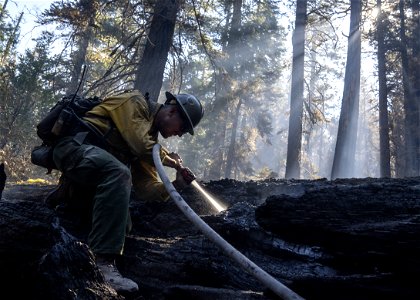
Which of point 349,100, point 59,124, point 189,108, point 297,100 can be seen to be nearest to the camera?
point 59,124

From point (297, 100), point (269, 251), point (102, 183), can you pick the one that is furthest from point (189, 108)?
point (297, 100)

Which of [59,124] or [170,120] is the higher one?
[170,120]

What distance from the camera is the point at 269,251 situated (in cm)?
396

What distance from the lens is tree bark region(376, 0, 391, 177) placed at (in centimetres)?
2220

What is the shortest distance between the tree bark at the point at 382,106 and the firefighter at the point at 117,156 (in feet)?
63.9

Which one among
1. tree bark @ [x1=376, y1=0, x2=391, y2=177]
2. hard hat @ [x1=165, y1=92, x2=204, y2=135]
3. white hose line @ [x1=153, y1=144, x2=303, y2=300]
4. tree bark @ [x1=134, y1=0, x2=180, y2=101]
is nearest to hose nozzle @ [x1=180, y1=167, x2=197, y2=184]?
hard hat @ [x1=165, y1=92, x2=204, y2=135]

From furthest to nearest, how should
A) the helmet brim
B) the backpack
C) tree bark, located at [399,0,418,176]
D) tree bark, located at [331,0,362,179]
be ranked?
1. tree bark, located at [399,0,418,176]
2. tree bark, located at [331,0,362,179]
3. the helmet brim
4. the backpack

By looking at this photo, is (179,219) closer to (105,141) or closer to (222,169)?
(105,141)

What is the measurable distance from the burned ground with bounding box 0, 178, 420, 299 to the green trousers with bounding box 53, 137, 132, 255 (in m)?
0.30

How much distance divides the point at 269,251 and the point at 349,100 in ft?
46.3

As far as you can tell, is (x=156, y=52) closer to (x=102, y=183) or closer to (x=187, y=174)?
(x=187, y=174)

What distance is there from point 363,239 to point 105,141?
284 cm

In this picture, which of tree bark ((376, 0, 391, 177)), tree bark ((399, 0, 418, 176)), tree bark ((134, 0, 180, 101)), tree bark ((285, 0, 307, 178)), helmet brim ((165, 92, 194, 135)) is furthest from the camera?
tree bark ((399, 0, 418, 176))

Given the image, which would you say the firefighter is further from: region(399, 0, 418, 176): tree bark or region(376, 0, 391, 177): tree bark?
region(399, 0, 418, 176): tree bark
